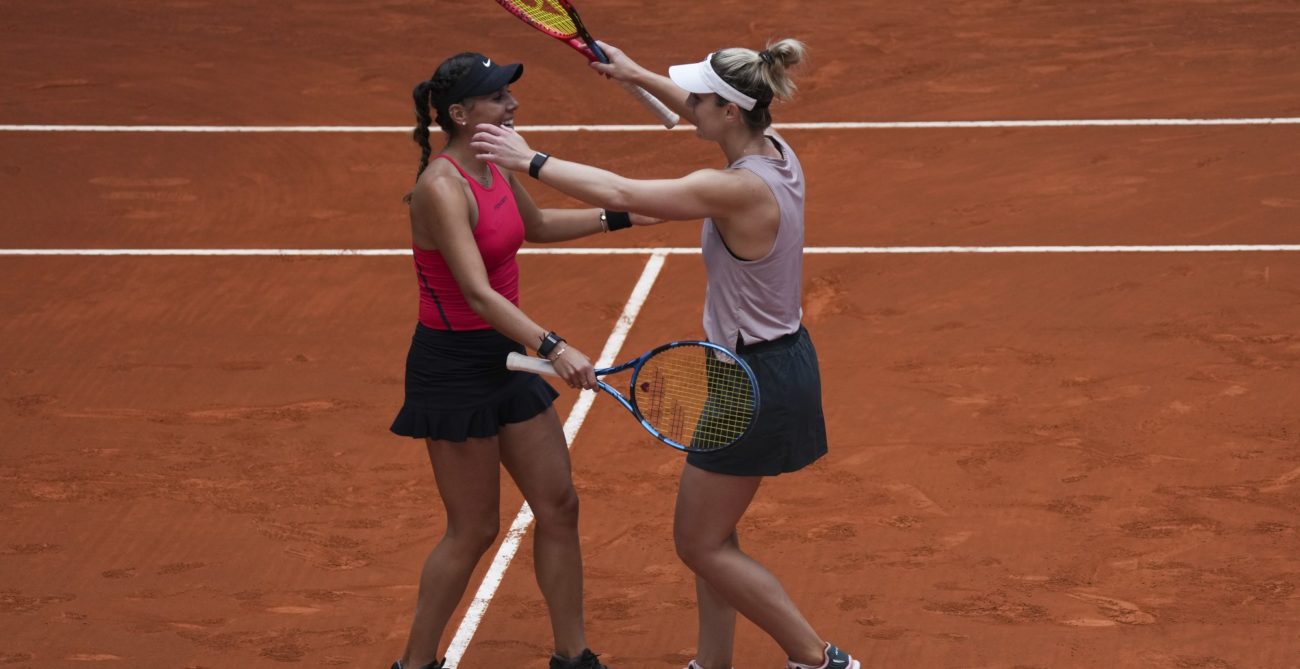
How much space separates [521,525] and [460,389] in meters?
2.03

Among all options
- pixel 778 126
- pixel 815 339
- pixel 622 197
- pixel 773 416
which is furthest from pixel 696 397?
pixel 778 126

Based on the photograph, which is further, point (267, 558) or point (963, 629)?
point (267, 558)

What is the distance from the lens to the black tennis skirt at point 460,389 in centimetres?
548

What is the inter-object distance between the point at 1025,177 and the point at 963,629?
646 centimetres

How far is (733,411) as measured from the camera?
5.20 metres

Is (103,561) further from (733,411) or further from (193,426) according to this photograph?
→ (733,411)

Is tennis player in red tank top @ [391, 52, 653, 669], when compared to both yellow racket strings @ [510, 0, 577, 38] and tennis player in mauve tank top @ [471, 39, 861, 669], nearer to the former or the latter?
tennis player in mauve tank top @ [471, 39, 861, 669]

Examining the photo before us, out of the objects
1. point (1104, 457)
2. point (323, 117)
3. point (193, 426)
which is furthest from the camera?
point (323, 117)

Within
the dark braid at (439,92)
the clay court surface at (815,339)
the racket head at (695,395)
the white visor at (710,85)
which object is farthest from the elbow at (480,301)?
the clay court surface at (815,339)

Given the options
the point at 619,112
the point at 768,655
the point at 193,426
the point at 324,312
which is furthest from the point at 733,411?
the point at 619,112

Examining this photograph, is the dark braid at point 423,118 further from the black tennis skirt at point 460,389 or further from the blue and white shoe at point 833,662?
the blue and white shoe at point 833,662

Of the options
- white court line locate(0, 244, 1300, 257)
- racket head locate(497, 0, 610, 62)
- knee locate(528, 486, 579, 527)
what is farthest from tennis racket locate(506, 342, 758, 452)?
white court line locate(0, 244, 1300, 257)

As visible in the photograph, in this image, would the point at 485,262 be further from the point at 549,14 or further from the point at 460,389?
the point at 549,14

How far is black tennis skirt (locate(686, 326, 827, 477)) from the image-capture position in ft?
17.2
